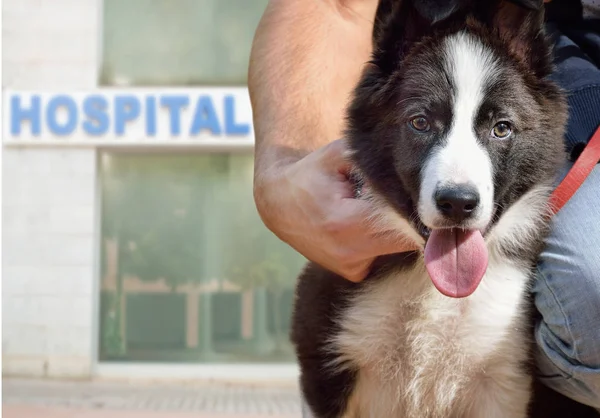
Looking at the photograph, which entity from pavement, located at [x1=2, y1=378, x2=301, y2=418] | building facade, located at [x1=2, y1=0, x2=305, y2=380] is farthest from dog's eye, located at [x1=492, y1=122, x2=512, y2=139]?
building facade, located at [x1=2, y1=0, x2=305, y2=380]

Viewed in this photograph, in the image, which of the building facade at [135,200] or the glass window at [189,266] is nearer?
the building facade at [135,200]

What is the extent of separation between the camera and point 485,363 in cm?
254

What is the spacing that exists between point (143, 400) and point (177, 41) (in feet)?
17.4

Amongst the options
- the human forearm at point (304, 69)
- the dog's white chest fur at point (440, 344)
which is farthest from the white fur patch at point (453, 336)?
the human forearm at point (304, 69)

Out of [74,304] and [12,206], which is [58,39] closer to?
[12,206]

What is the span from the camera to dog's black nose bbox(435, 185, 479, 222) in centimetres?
213

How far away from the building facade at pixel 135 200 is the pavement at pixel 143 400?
0.42m

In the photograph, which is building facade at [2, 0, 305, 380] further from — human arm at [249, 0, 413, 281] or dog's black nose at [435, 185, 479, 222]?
dog's black nose at [435, 185, 479, 222]

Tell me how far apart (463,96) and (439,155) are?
0.71ft

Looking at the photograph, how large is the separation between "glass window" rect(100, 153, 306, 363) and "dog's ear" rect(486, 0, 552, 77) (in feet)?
33.5

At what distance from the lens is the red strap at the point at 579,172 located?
7.70ft

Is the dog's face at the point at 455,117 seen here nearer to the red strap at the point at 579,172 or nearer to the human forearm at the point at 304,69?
the red strap at the point at 579,172

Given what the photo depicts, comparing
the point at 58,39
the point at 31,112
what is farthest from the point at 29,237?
the point at 58,39

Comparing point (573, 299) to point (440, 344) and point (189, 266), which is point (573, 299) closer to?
point (440, 344)
